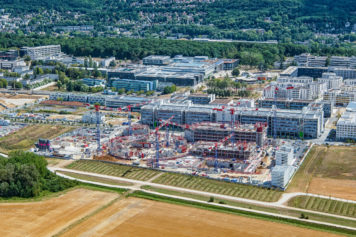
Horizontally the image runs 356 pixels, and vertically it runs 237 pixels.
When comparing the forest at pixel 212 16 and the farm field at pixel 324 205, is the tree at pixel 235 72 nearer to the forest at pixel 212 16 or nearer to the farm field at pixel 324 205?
the forest at pixel 212 16

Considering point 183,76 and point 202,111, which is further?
point 183,76

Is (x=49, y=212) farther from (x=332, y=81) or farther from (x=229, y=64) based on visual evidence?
(x=229, y=64)

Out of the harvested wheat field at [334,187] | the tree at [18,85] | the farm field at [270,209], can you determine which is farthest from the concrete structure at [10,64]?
the harvested wheat field at [334,187]

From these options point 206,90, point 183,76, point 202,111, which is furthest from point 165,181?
point 183,76

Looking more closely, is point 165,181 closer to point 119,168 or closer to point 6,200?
point 119,168

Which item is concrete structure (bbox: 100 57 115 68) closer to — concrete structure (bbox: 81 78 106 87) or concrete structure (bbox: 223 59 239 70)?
concrete structure (bbox: 81 78 106 87)
